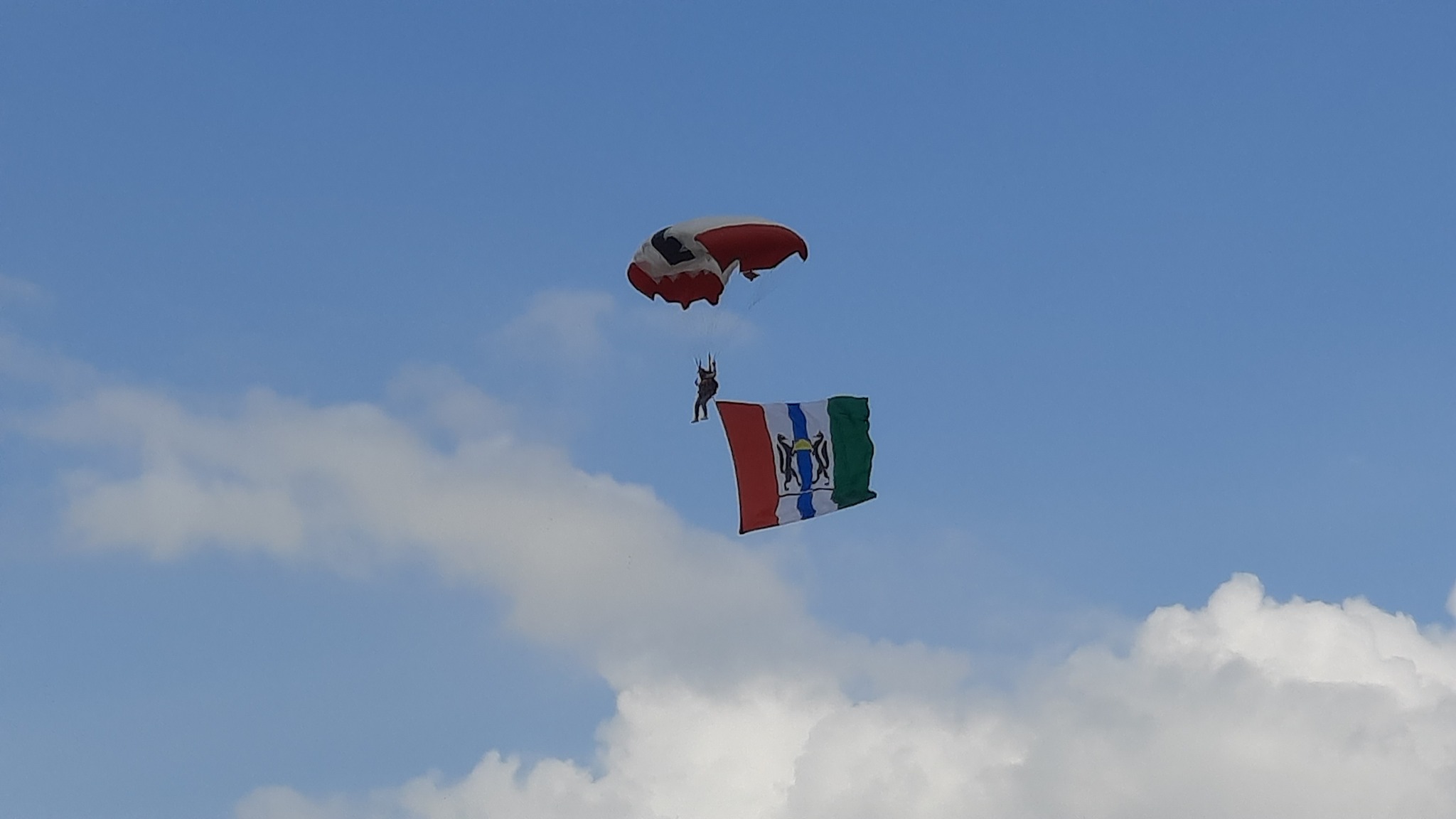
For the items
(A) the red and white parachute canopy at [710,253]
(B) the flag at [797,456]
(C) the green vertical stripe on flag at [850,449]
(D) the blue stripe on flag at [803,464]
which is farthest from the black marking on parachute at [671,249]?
(C) the green vertical stripe on flag at [850,449]

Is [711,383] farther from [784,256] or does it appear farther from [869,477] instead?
[869,477]

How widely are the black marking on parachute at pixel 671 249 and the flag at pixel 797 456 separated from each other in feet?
12.4

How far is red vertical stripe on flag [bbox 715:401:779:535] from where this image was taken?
36.8 m

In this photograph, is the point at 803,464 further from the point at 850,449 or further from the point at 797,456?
the point at 850,449

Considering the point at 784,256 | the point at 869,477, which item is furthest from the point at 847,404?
the point at 784,256

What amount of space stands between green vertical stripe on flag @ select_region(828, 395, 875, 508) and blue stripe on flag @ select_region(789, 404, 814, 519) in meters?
0.93

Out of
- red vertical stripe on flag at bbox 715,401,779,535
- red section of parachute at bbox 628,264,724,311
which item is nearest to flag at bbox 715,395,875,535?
red vertical stripe on flag at bbox 715,401,779,535

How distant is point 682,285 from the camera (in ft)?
122

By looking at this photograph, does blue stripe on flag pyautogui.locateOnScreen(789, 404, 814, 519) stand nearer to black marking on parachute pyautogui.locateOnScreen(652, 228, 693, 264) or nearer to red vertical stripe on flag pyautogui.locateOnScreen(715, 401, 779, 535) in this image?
red vertical stripe on flag pyautogui.locateOnScreen(715, 401, 779, 535)

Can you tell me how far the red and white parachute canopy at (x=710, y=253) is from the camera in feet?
118

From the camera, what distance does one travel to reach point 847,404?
40.6 meters

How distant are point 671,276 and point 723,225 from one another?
2086mm

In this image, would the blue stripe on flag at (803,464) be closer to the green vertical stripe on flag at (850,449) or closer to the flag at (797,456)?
the flag at (797,456)

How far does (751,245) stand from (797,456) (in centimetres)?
625
